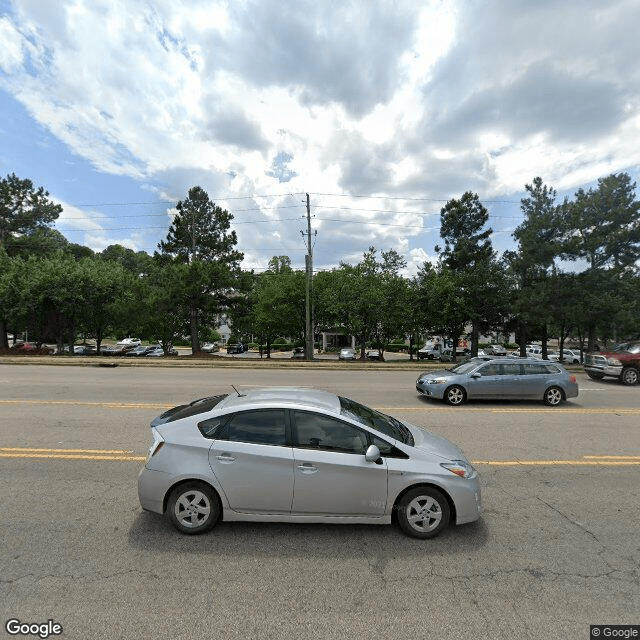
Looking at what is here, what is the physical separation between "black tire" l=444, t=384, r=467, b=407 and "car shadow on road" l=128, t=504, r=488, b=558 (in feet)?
22.4

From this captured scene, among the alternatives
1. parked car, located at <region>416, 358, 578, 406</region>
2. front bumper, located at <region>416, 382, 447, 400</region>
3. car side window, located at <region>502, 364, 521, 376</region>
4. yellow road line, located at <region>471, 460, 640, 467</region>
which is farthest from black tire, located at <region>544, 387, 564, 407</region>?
yellow road line, located at <region>471, 460, 640, 467</region>

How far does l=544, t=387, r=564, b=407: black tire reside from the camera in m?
10.8

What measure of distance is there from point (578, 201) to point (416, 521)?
26730 millimetres

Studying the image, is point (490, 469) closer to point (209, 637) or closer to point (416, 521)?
point (416, 521)

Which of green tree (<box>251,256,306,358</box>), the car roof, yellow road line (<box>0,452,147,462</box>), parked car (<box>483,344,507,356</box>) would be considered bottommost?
parked car (<box>483,344,507,356</box>)

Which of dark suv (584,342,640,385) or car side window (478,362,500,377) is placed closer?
car side window (478,362,500,377)

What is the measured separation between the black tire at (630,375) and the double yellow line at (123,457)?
11071 mm

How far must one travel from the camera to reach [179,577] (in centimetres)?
314

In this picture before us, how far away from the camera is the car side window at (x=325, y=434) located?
381 cm

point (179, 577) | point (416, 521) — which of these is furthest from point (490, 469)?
point (179, 577)

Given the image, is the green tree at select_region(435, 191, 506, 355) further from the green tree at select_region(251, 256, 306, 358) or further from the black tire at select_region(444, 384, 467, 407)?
the black tire at select_region(444, 384, 467, 407)

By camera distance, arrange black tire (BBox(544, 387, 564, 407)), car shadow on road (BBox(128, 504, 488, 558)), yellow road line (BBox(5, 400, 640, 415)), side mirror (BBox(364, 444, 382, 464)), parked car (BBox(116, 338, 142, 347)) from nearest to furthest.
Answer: car shadow on road (BBox(128, 504, 488, 558)) < side mirror (BBox(364, 444, 382, 464)) < yellow road line (BBox(5, 400, 640, 415)) < black tire (BBox(544, 387, 564, 407)) < parked car (BBox(116, 338, 142, 347))

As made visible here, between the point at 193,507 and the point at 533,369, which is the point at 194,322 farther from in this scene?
the point at 193,507

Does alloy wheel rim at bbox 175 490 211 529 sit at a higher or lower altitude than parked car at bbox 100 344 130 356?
higher
